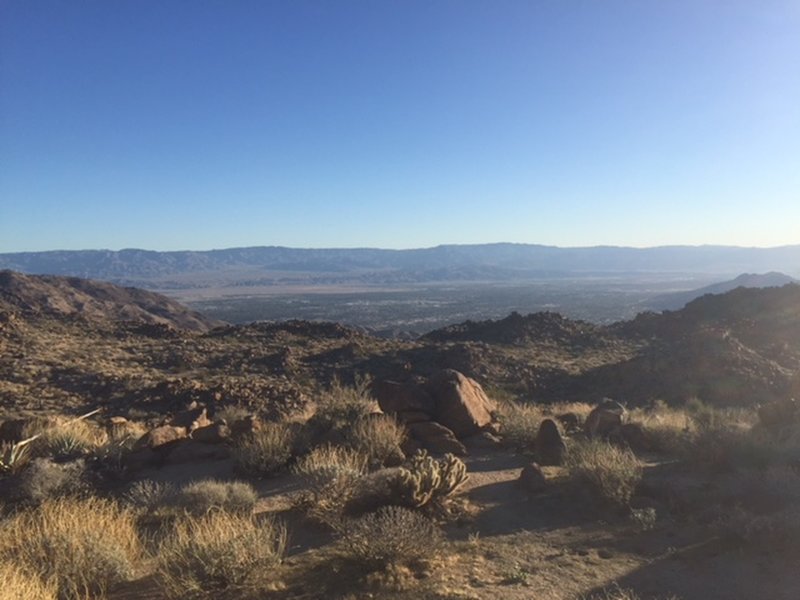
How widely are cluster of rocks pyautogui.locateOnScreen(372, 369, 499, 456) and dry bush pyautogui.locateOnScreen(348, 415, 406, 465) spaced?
0.80 metres

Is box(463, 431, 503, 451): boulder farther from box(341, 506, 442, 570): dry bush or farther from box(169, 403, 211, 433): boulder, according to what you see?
box(169, 403, 211, 433): boulder

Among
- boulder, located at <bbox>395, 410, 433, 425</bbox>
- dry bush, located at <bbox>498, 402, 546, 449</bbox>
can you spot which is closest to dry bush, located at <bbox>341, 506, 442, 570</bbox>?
boulder, located at <bbox>395, 410, 433, 425</bbox>

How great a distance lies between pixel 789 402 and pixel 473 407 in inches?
216

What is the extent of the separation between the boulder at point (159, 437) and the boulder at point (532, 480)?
6.03 metres

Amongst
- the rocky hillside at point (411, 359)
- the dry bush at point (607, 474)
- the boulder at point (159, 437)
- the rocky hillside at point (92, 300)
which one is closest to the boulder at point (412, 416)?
the dry bush at point (607, 474)

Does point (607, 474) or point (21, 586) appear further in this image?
point (607, 474)

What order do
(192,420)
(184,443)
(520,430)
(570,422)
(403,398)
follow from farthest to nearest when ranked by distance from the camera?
(570,422) < (192,420) < (403,398) < (520,430) < (184,443)

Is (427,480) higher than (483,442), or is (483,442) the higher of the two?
(427,480)

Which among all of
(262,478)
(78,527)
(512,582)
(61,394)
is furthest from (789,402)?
(61,394)

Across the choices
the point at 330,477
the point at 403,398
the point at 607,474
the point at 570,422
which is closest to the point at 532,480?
the point at 607,474

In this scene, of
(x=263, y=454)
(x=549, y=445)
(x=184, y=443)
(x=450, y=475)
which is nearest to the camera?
(x=450, y=475)

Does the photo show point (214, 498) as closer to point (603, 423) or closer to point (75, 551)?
point (75, 551)

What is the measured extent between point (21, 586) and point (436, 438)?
6953 millimetres

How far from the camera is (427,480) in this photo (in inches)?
281
